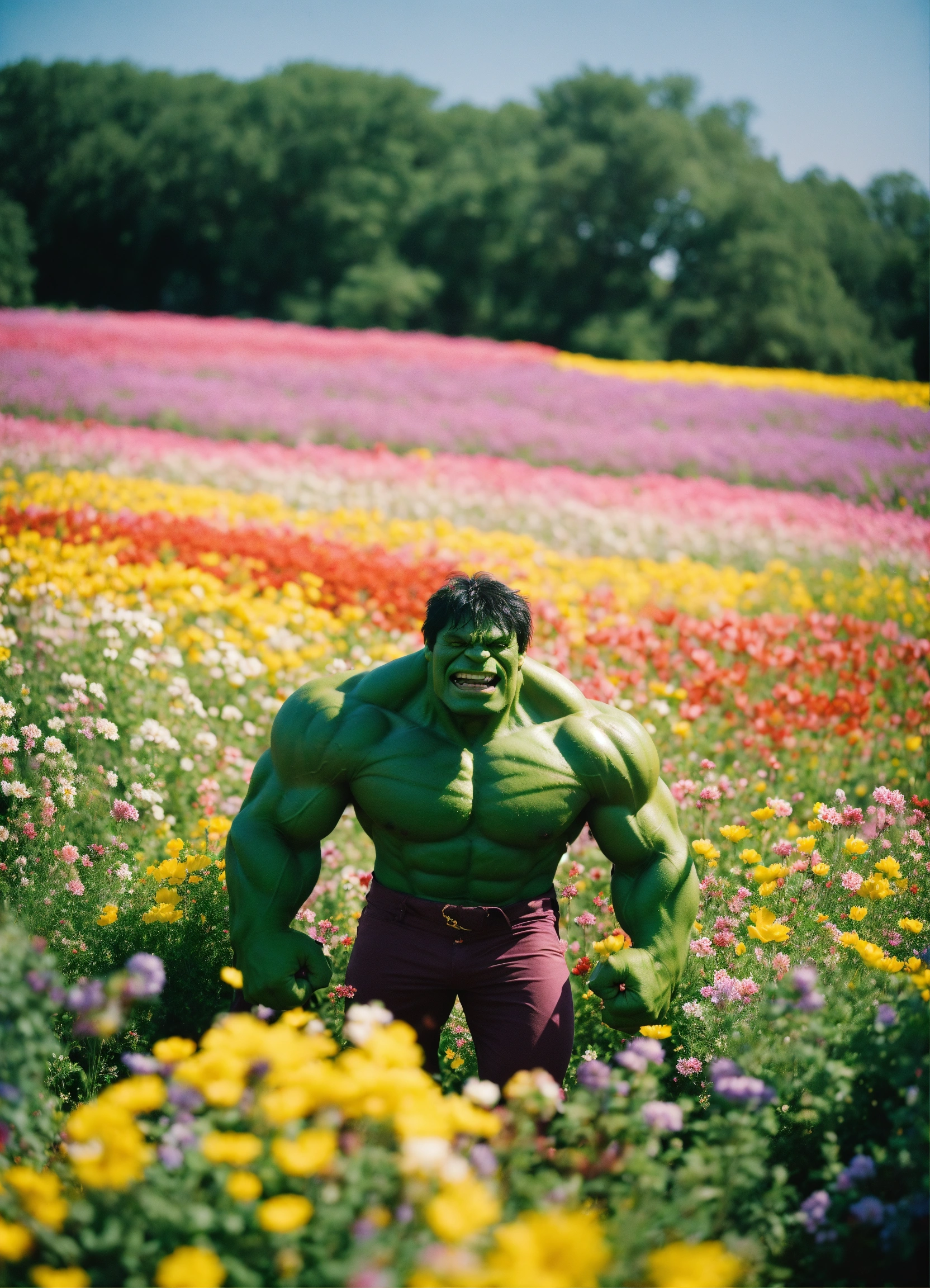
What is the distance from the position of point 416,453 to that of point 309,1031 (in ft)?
29.5

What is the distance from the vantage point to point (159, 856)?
3.85 meters

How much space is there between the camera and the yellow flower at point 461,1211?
128cm

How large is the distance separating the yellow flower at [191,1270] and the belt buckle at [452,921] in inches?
49.4

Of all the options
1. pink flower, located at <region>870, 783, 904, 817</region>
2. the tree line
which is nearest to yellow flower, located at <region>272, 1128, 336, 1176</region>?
pink flower, located at <region>870, 783, 904, 817</region>

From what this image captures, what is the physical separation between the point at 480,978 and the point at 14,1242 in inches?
53.8

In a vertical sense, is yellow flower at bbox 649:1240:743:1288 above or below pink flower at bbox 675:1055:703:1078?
above

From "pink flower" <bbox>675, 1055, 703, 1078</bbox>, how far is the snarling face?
1.10 meters

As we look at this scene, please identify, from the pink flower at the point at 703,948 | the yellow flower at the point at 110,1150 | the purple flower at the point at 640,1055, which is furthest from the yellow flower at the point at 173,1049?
the pink flower at the point at 703,948

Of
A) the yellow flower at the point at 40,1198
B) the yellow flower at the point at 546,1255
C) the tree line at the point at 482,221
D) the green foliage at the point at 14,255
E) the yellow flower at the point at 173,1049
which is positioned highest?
the tree line at the point at 482,221

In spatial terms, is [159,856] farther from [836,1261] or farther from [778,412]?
[778,412]

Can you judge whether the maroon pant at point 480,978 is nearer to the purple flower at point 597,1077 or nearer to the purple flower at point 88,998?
the purple flower at point 597,1077

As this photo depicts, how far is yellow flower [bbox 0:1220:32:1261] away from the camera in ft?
4.75

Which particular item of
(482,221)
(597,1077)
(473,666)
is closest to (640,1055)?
(597,1077)

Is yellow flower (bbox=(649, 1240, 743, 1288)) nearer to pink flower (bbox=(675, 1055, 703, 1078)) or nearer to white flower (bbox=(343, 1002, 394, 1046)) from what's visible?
white flower (bbox=(343, 1002, 394, 1046))
